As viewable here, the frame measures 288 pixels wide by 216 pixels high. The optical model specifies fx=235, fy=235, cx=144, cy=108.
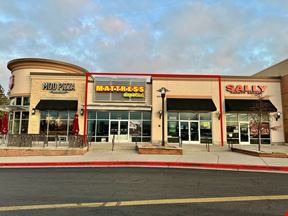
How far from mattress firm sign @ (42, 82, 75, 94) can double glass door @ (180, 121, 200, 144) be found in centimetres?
1217

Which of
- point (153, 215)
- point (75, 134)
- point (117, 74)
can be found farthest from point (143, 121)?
point (153, 215)

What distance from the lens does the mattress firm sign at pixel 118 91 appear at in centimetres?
2427

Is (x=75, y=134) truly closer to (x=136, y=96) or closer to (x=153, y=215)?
(x=136, y=96)

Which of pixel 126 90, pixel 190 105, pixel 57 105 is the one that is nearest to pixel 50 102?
pixel 57 105

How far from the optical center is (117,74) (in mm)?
23734

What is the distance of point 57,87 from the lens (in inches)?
961

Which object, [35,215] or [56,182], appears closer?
[35,215]

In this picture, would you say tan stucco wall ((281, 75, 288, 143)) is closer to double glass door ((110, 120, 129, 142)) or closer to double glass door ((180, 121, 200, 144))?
double glass door ((180, 121, 200, 144))

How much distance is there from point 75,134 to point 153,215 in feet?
44.1

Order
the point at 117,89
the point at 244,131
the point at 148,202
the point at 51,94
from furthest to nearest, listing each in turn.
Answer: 1. the point at 244,131
2. the point at 51,94
3. the point at 117,89
4. the point at 148,202

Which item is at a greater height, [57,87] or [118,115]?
[57,87]

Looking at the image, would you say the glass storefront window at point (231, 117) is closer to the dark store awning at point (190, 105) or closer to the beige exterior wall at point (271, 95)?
the beige exterior wall at point (271, 95)

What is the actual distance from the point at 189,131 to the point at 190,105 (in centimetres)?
283

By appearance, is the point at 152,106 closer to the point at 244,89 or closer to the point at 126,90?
the point at 126,90
